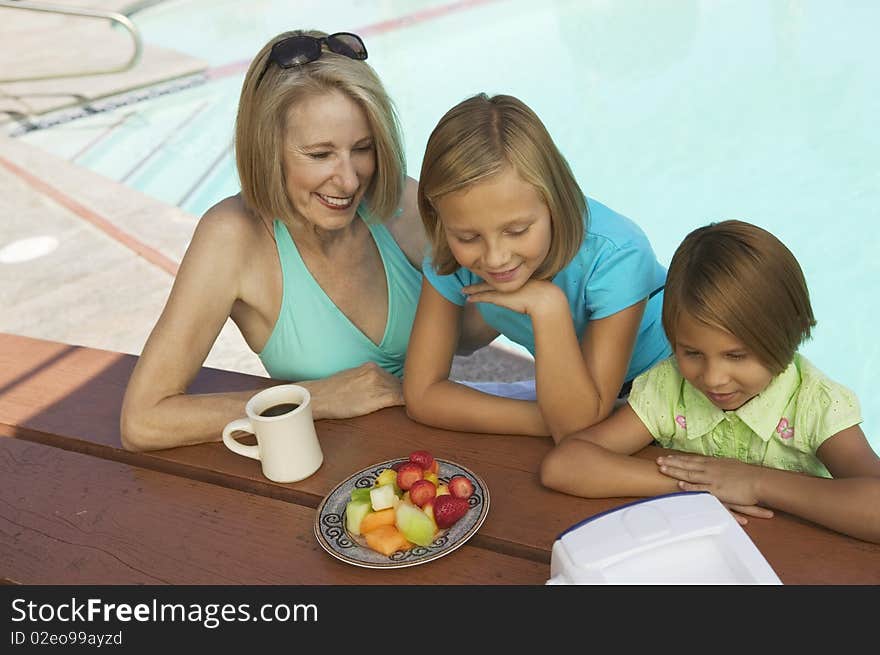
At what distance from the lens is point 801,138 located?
579 centimetres

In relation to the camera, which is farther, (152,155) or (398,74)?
(398,74)

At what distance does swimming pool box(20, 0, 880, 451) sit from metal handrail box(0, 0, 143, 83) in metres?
0.44

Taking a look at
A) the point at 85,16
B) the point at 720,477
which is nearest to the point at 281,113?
the point at 720,477

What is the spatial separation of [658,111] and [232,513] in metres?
5.53

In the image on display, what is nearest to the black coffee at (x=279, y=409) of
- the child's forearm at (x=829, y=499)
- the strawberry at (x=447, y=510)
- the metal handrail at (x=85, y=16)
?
the strawberry at (x=447, y=510)

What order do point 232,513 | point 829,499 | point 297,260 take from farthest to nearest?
point 297,260 → point 232,513 → point 829,499

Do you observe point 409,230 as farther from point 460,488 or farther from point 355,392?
point 460,488

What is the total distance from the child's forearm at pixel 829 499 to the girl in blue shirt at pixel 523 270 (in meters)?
0.34

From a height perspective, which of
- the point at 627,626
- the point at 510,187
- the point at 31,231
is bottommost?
the point at 31,231

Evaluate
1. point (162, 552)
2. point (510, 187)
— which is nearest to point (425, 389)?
point (510, 187)

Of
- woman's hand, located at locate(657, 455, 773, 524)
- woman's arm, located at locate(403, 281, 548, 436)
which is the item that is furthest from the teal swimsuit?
woman's hand, located at locate(657, 455, 773, 524)

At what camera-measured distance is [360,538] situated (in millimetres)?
1319

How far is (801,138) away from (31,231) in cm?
455

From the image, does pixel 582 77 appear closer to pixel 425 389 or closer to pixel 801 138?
pixel 801 138
